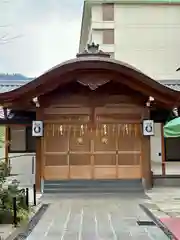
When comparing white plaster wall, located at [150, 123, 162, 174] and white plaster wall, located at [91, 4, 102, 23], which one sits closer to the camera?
white plaster wall, located at [150, 123, 162, 174]

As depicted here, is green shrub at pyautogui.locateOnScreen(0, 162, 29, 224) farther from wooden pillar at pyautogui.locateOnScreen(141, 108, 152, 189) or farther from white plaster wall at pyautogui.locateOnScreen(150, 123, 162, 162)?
white plaster wall at pyautogui.locateOnScreen(150, 123, 162, 162)

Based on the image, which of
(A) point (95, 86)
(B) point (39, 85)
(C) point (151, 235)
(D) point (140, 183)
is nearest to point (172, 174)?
(D) point (140, 183)

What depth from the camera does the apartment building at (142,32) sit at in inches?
1432

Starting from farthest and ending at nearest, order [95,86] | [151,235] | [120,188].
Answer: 1. [120,188]
2. [95,86]
3. [151,235]

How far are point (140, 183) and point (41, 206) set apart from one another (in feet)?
16.7

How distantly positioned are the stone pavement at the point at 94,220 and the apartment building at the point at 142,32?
2408 centimetres

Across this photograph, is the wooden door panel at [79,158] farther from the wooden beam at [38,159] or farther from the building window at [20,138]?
the building window at [20,138]

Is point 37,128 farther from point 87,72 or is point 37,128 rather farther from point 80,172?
point 87,72

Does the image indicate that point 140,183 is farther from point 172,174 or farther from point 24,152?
point 24,152

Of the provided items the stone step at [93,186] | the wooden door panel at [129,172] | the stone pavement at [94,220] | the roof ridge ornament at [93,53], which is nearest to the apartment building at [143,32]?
the roof ridge ornament at [93,53]

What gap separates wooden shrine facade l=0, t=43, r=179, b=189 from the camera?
48.1 feet

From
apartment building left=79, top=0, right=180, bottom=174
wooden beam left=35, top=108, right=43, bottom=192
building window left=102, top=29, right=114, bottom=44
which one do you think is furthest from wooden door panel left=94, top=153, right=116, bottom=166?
building window left=102, top=29, right=114, bottom=44

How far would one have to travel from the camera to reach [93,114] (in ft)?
51.6

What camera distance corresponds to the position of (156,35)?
36.8 meters
